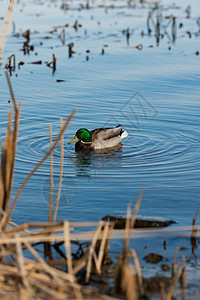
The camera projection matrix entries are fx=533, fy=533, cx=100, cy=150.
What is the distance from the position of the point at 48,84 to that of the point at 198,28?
1204 centimetres

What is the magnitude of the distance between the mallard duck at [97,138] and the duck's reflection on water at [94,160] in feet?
0.44

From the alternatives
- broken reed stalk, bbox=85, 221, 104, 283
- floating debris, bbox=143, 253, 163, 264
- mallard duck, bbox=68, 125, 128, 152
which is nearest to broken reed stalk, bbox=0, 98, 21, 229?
broken reed stalk, bbox=85, 221, 104, 283

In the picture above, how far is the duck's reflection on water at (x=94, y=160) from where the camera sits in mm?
9310

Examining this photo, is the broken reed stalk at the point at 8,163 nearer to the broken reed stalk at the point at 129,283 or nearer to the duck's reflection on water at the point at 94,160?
the broken reed stalk at the point at 129,283

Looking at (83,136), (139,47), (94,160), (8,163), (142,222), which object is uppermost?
(139,47)

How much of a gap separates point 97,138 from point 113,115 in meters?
1.73

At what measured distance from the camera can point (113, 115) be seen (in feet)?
42.0

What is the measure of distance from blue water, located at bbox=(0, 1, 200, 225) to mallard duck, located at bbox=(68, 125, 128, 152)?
0.72 feet

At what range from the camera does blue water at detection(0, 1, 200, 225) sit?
7844 mm

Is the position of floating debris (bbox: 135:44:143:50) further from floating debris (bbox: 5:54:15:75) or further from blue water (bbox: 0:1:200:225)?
floating debris (bbox: 5:54:15:75)

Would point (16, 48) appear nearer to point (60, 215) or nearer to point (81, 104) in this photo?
point (81, 104)

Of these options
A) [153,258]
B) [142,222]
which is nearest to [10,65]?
[142,222]

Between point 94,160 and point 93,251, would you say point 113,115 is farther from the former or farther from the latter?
point 93,251

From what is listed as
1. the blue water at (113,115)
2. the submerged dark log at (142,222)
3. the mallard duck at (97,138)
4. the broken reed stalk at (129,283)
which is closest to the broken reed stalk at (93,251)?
the broken reed stalk at (129,283)
